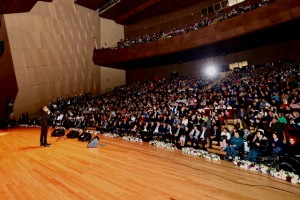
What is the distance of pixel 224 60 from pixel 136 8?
7.41 meters

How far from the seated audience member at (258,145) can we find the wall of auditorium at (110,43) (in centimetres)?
1484

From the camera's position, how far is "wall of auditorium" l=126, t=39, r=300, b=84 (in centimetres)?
1268

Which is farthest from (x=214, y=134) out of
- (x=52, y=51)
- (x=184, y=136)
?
(x=52, y=51)

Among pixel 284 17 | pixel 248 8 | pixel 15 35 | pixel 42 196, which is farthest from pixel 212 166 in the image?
pixel 15 35

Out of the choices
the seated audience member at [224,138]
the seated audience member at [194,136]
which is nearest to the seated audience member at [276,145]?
the seated audience member at [224,138]

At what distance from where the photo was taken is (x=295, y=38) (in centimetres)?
1238

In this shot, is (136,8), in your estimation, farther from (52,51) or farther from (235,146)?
(235,146)

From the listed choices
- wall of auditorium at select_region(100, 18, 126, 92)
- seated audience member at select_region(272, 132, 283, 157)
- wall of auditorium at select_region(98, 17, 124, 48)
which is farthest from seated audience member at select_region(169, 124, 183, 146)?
wall of auditorium at select_region(98, 17, 124, 48)

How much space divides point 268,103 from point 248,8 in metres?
5.86

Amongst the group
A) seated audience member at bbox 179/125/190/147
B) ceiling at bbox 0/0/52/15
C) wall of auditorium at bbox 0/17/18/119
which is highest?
ceiling at bbox 0/0/52/15

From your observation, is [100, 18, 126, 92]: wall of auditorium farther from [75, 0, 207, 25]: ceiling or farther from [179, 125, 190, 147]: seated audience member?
[179, 125, 190, 147]: seated audience member

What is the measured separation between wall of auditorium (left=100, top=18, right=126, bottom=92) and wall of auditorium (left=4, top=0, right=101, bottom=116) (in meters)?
0.46

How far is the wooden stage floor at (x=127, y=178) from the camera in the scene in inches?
121

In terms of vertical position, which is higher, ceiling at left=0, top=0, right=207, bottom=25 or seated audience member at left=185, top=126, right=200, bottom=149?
ceiling at left=0, top=0, right=207, bottom=25
